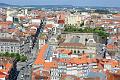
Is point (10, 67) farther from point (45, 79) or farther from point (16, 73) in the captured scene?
point (45, 79)

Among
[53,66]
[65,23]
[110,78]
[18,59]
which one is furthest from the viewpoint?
[65,23]

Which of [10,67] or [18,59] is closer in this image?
[10,67]

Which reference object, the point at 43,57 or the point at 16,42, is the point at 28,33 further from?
the point at 43,57

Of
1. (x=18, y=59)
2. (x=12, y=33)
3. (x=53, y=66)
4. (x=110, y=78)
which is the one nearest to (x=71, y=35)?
(x=12, y=33)

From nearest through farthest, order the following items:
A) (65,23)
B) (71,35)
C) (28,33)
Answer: (71,35) → (28,33) → (65,23)

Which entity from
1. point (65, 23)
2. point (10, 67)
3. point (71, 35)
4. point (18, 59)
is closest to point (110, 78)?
point (10, 67)

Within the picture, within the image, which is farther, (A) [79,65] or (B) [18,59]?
(B) [18,59]

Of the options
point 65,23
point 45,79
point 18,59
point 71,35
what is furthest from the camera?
point 65,23

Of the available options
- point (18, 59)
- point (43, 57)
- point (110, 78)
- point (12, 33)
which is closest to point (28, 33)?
point (12, 33)

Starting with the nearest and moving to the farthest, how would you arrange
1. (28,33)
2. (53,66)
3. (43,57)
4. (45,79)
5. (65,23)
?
(45,79) → (53,66) → (43,57) → (28,33) → (65,23)
